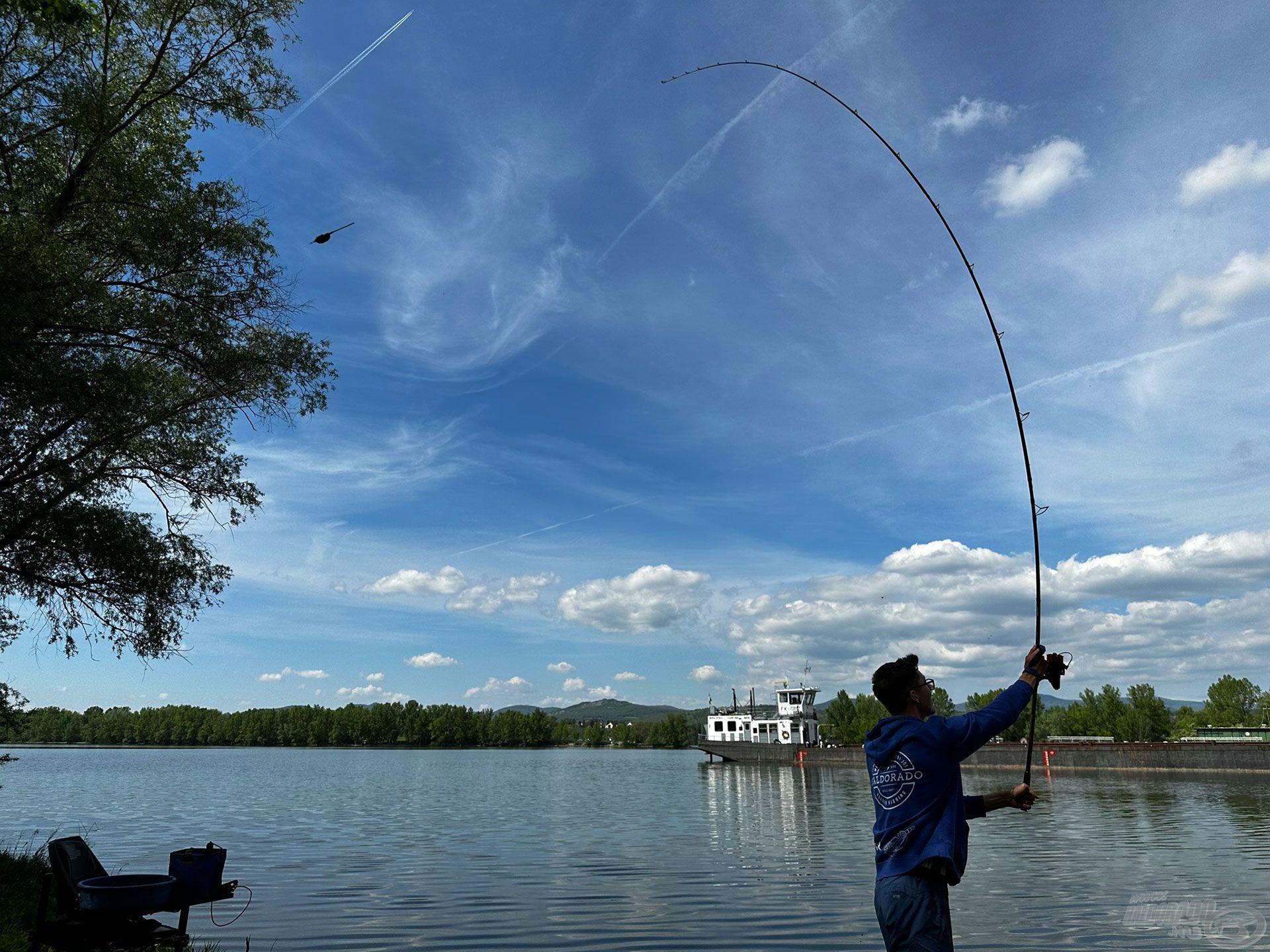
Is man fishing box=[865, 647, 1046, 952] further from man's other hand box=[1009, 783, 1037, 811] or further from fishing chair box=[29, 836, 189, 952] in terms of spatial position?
fishing chair box=[29, 836, 189, 952]

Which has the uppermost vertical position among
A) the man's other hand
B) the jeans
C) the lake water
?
the man's other hand

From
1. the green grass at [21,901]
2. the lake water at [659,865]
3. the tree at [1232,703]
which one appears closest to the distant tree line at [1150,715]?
the tree at [1232,703]

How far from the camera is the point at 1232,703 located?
11019cm

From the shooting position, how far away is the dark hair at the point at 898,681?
515cm

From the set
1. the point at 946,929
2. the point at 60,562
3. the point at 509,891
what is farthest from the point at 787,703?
the point at 946,929

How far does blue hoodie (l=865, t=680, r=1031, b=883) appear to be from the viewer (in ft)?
16.0

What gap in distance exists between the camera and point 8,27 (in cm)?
1377

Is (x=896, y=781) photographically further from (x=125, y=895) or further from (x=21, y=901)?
(x=21, y=901)

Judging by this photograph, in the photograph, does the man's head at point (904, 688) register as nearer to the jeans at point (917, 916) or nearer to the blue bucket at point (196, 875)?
the jeans at point (917, 916)

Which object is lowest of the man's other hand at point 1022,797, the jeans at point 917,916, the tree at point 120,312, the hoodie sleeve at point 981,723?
the jeans at point 917,916

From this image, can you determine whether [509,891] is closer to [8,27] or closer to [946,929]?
[946,929]

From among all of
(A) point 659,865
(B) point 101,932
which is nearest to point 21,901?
(B) point 101,932

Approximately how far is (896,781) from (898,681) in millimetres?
593

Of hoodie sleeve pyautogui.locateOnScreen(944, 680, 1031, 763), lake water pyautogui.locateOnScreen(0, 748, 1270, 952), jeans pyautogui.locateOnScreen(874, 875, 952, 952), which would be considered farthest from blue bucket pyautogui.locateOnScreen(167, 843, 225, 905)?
hoodie sleeve pyautogui.locateOnScreen(944, 680, 1031, 763)
